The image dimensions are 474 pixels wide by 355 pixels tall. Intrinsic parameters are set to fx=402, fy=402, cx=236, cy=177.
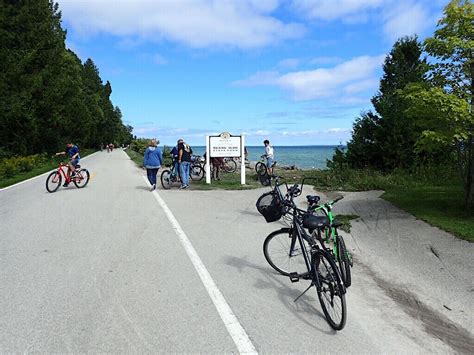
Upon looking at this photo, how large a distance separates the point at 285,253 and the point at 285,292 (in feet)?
2.53

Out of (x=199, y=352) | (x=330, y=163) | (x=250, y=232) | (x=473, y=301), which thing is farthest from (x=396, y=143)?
(x=199, y=352)

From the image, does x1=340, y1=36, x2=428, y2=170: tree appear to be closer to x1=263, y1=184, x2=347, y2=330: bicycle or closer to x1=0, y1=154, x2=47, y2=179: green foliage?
Answer: x1=263, y1=184, x2=347, y2=330: bicycle

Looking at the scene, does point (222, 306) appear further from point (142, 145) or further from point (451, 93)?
point (142, 145)

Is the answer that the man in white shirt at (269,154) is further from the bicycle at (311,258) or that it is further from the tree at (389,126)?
the bicycle at (311,258)

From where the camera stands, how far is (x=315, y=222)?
454 cm

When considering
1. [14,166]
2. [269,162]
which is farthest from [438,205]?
[14,166]

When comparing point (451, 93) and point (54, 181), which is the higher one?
point (451, 93)

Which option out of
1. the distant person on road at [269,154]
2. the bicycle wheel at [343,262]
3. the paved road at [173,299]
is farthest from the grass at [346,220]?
the distant person on road at [269,154]

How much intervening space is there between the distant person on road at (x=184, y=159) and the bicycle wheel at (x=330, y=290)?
11.3 meters

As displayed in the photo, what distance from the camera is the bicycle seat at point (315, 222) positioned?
4519 mm

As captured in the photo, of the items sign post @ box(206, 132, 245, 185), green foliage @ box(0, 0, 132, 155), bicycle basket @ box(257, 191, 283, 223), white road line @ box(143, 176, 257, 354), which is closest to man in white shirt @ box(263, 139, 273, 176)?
sign post @ box(206, 132, 245, 185)

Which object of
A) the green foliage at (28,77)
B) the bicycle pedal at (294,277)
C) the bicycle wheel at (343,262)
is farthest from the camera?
the green foliage at (28,77)

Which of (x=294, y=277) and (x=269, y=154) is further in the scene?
(x=269, y=154)

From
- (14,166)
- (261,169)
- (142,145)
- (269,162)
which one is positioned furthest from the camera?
(142,145)
